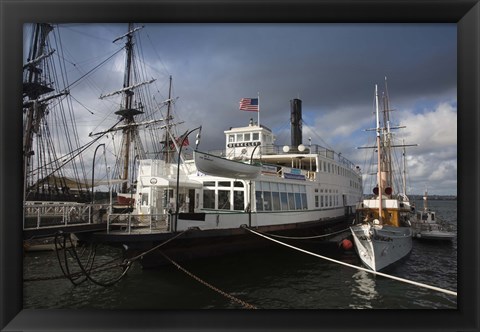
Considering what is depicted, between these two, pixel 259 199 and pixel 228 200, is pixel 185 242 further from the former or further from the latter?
pixel 259 199

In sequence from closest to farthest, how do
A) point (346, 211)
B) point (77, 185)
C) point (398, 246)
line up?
point (398, 246) < point (77, 185) < point (346, 211)

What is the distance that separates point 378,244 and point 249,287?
207 inches

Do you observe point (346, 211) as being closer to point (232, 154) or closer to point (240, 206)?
point (232, 154)

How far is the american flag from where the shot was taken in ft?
59.9

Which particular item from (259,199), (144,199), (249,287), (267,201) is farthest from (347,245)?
(144,199)

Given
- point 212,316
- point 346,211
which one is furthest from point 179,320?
point 346,211

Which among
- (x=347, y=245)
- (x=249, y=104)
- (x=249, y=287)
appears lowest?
(x=249, y=287)

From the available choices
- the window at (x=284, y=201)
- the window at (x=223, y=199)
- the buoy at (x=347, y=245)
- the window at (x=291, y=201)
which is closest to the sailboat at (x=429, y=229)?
the buoy at (x=347, y=245)

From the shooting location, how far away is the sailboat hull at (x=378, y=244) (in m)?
11.2

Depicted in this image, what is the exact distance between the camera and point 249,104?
18.4 metres
